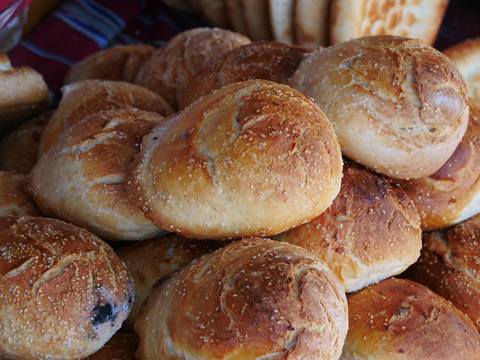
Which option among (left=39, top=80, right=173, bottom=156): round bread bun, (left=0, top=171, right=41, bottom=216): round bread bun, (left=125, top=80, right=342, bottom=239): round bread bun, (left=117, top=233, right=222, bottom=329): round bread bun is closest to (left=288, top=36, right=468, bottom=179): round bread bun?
(left=125, top=80, right=342, bottom=239): round bread bun

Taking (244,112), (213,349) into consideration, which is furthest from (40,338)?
(244,112)

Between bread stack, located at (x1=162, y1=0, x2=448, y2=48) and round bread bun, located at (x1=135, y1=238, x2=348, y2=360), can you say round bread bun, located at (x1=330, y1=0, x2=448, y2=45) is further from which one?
round bread bun, located at (x1=135, y1=238, x2=348, y2=360)

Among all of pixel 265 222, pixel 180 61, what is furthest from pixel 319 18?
pixel 265 222

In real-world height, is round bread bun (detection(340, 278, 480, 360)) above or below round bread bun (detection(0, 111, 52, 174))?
below

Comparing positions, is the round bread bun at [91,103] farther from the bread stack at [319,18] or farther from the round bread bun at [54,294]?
the bread stack at [319,18]

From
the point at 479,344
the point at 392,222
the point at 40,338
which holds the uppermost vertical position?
the point at 40,338

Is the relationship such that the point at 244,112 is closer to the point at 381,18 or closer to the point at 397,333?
the point at 397,333

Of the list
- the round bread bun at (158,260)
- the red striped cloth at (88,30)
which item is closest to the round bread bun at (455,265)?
the round bread bun at (158,260)
